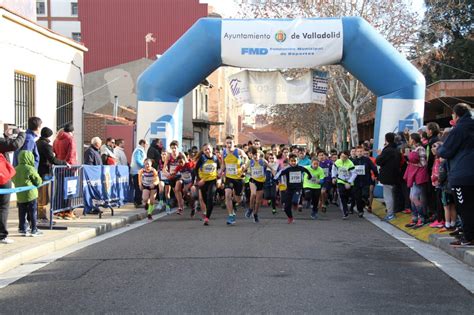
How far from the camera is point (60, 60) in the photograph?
70.8ft

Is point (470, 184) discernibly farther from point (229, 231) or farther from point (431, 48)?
point (431, 48)

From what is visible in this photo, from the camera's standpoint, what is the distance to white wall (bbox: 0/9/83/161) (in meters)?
17.6

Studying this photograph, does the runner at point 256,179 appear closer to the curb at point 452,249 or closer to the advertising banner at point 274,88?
the curb at point 452,249

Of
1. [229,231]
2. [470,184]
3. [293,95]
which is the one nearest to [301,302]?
[470,184]

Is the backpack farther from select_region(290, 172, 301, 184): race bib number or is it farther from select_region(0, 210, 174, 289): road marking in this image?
select_region(290, 172, 301, 184): race bib number

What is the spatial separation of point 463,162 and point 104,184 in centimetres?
888

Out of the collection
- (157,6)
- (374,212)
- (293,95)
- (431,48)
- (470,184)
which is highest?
(157,6)

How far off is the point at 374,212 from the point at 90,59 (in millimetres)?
38457

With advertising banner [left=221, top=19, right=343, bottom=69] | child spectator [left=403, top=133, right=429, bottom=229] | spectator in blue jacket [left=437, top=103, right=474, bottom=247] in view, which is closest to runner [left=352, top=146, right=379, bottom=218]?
child spectator [left=403, top=133, right=429, bottom=229]

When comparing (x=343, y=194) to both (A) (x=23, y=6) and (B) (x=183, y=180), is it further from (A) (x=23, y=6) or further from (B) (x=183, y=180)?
(A) (x=23, y=6)

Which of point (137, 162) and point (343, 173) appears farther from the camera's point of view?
point (137, 162)

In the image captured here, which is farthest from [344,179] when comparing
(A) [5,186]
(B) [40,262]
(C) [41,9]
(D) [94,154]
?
(C) [41,9]

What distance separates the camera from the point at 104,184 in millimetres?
15039

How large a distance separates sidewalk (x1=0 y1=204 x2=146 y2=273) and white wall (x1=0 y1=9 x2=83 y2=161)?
4038mm
